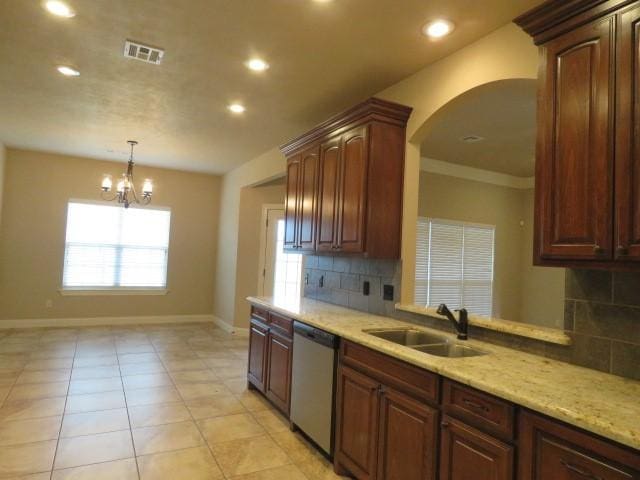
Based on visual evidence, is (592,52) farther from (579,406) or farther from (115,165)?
(115,165)

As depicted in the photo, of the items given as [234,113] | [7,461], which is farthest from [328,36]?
[7,461]

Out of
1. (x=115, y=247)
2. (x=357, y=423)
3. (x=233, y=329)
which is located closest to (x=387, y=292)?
(x=357, y=423)

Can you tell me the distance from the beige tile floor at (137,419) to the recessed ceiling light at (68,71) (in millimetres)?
2769

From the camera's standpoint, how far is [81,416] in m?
3.27

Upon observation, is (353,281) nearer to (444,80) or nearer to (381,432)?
(381,432)

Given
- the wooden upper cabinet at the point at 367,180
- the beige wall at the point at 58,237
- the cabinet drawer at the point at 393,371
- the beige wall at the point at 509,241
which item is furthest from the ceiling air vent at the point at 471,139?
the beige wall at the point at 58,237

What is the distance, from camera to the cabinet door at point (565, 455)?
1239mm

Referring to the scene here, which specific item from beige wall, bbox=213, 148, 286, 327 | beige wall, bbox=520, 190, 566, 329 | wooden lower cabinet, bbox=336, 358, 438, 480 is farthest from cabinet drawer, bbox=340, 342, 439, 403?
beige wall, bbox=520, 190, 566, 329

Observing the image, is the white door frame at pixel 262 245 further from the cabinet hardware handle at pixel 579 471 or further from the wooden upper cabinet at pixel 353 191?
the cabinet hardware handle at pixel 579 471

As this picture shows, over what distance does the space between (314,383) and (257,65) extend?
7.78ft

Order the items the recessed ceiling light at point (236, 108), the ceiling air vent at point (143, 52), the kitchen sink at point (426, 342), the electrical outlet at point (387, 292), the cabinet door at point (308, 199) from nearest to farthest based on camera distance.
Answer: the kitchen sink at point (426, 342) < the ceiling air vent at point (143, 52) < the electrical outlet at point (387, 292) < the cabinet door at point (308, 199) < the recessed ceiling light at point (236, 108)

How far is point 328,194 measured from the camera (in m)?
3.48

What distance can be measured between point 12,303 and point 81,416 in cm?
411

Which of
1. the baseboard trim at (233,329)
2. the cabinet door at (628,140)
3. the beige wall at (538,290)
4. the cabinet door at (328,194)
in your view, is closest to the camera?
the cabinet door at (628,140)
